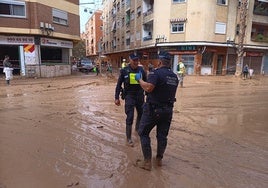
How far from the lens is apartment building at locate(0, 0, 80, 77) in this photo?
20.5 meters

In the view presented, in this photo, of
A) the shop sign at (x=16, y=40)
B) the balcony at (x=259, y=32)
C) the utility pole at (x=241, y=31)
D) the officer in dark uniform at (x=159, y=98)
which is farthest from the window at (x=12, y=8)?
the balcony at (x=259, y=32)

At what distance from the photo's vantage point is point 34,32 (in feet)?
69.4

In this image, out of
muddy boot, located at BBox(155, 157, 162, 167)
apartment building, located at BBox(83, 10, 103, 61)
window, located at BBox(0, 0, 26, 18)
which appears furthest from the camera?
apartment building, located at BBox(83, 10, 103, 61)

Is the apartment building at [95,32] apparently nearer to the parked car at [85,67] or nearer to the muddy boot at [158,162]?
the parked car at [85,67]

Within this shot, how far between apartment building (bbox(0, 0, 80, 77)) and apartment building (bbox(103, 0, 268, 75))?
34.4 feet

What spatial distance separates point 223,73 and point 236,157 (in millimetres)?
26102

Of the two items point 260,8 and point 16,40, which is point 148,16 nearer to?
point 260,8

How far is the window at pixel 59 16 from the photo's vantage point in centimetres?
2316

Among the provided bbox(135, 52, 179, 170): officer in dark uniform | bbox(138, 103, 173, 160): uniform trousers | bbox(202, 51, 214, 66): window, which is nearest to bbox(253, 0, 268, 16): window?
bbox(202, 51, 214, 66): window

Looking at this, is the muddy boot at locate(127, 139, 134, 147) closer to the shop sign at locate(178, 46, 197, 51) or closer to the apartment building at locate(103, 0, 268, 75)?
the apartment building at locate(103, 0, 268, 75)

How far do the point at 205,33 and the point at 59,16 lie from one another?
1482 cm

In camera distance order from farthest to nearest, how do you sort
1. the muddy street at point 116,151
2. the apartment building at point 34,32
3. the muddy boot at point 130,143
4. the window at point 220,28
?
the window at point 220,28 < the apartment building at point 34,32 < the muddy boot at point 130,143 < the muddy street at point 116,151

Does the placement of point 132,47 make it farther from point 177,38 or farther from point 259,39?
point 259,39

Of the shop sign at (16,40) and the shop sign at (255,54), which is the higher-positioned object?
the shop sign at (16,40)
